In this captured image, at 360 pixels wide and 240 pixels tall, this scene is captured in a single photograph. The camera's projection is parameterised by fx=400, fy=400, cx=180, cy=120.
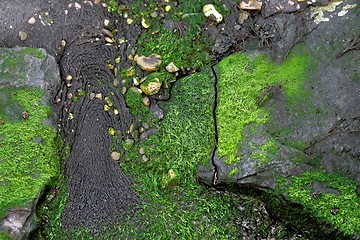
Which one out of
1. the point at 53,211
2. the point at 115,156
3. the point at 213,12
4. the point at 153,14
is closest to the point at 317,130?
the point at 213,12

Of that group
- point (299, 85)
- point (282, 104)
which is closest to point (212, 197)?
point (282, 104)

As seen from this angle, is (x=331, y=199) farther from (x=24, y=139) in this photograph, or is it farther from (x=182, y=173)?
(x=24, y=139)

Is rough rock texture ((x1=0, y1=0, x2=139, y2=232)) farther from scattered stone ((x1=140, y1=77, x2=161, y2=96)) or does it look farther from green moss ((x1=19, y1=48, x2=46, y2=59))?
scattered stone ((x1=140, y1=77, x2=161, y2=96))

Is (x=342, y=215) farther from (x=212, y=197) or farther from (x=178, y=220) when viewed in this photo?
(x=178, y=220)

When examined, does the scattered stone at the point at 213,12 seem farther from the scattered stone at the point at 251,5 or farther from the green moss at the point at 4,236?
the green moss at the point at 4,236

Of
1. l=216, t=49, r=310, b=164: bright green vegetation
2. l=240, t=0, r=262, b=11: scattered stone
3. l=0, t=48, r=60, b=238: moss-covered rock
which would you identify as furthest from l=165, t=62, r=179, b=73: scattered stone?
l=0, t=48, r=60, b=238: moss-covered rock

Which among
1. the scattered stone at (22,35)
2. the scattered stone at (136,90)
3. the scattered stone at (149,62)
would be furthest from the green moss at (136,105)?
the scattered stone at (22,35)
